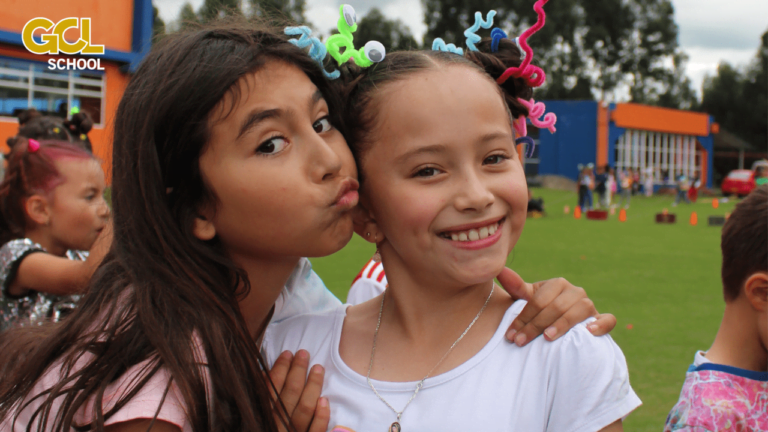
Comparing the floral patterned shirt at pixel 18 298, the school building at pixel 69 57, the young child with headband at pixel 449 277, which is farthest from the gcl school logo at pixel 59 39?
the young child with headband at pixel 449 277

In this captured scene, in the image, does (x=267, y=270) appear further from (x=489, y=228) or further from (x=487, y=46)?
(x=487, y=46)

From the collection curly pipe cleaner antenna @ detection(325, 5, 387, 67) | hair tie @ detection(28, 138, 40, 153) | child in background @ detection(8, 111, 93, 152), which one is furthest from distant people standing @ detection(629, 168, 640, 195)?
curly pipe cleaner antenna @ detection(325, 5, 387, 67)

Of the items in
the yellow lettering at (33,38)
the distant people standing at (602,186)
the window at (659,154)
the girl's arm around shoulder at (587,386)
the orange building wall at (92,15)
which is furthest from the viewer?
the window at (659,154)

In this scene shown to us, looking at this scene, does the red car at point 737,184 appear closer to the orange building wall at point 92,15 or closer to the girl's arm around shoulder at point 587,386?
the orange building wall at point 92,15

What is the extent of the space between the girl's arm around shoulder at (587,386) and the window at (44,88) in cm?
1610

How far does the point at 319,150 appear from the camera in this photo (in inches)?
67.6

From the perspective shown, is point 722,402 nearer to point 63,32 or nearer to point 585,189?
point 63,32

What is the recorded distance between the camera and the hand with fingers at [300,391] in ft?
5.67

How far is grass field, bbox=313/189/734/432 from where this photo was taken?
14.7ft

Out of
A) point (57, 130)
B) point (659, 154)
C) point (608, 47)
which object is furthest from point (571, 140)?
point (57, 130)

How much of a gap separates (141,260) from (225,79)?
579 millimetres

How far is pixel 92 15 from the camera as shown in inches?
616

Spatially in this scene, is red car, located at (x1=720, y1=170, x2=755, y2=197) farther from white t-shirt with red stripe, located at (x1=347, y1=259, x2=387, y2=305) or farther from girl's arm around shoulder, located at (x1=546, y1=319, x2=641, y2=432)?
girl's arm around shoulder, located at (x1=546, y1=319, x2=641, y2=432)

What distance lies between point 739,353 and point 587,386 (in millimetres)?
1130
